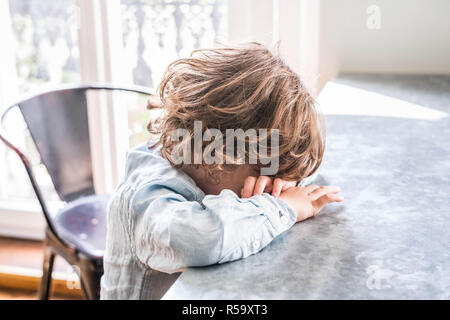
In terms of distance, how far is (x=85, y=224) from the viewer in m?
1.39

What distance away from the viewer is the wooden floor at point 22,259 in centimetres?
201

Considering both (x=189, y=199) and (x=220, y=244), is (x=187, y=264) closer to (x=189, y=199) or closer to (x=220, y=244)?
(x=220, y=244)

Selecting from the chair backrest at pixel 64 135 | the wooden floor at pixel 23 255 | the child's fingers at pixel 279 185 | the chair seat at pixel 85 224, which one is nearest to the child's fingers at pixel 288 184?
the child's fingers at pixel 279 185

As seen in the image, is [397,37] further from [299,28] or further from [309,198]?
[309,198]

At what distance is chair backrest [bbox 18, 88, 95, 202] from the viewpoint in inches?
55.7

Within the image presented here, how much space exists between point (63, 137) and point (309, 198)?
0.95m

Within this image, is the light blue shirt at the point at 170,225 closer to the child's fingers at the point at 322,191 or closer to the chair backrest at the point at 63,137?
the child's fingers at the point at 322,191

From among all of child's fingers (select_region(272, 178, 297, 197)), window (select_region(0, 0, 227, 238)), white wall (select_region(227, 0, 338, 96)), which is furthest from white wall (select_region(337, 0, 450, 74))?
child's fingers (select_region(272, 178, 297, 197))

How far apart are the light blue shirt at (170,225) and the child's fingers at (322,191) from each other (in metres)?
0.07

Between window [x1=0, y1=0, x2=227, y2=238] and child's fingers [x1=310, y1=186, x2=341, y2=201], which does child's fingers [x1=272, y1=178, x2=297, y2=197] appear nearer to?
child's fingers [x1=310, y1=186, x2=341, y2=201]

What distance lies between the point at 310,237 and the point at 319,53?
1.11 m

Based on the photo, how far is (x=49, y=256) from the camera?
1400mm

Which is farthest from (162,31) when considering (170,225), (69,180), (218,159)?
(170,225)
